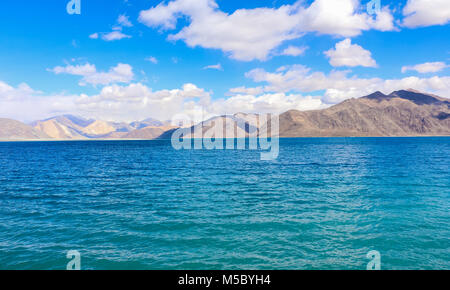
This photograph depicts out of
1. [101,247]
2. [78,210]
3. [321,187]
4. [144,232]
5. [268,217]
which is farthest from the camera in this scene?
[321,187]

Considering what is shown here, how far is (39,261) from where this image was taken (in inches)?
594

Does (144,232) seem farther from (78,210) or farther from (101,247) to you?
(78,210)

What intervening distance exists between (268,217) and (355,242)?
22.4ft
